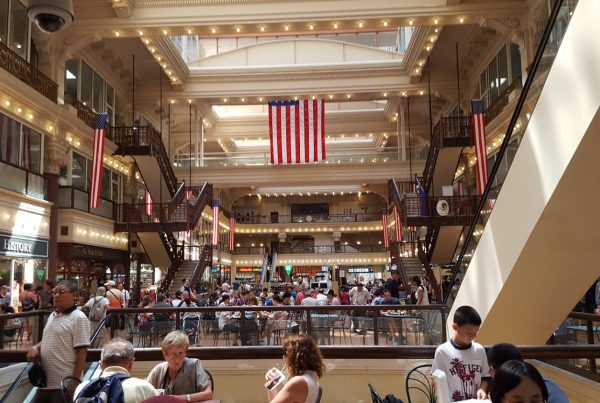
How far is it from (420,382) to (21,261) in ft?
40.5

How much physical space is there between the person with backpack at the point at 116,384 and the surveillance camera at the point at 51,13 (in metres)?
2.54

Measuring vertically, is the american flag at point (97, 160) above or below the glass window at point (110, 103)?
below

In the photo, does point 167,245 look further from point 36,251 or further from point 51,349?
point 51,349

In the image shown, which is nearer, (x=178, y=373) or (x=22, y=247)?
(x=178, y=373)

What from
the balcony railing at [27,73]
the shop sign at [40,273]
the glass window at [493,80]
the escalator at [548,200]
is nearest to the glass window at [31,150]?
the balcony railing at [27,73]

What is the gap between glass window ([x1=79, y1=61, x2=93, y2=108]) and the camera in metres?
18.2

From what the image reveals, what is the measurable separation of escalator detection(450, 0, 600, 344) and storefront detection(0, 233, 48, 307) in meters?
10.5

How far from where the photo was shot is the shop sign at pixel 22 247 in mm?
12852

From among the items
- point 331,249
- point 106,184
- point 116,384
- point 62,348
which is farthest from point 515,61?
point 331,249

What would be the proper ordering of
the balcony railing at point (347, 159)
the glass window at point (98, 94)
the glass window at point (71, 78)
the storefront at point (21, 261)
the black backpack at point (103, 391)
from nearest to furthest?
the black backpack at point (103, 391) → the storefront at point (21, 261) → the glass window at point (71, 78) → the glass window at point (98, 94) → the balcony railing at point (347, 159)

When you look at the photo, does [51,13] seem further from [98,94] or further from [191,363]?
[98,94]

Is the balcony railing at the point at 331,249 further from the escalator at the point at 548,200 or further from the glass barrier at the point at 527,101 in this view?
the escalator at the point at 548,200

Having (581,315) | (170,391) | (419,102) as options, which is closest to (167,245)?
(419,102)

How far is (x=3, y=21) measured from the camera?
13.5 metres
